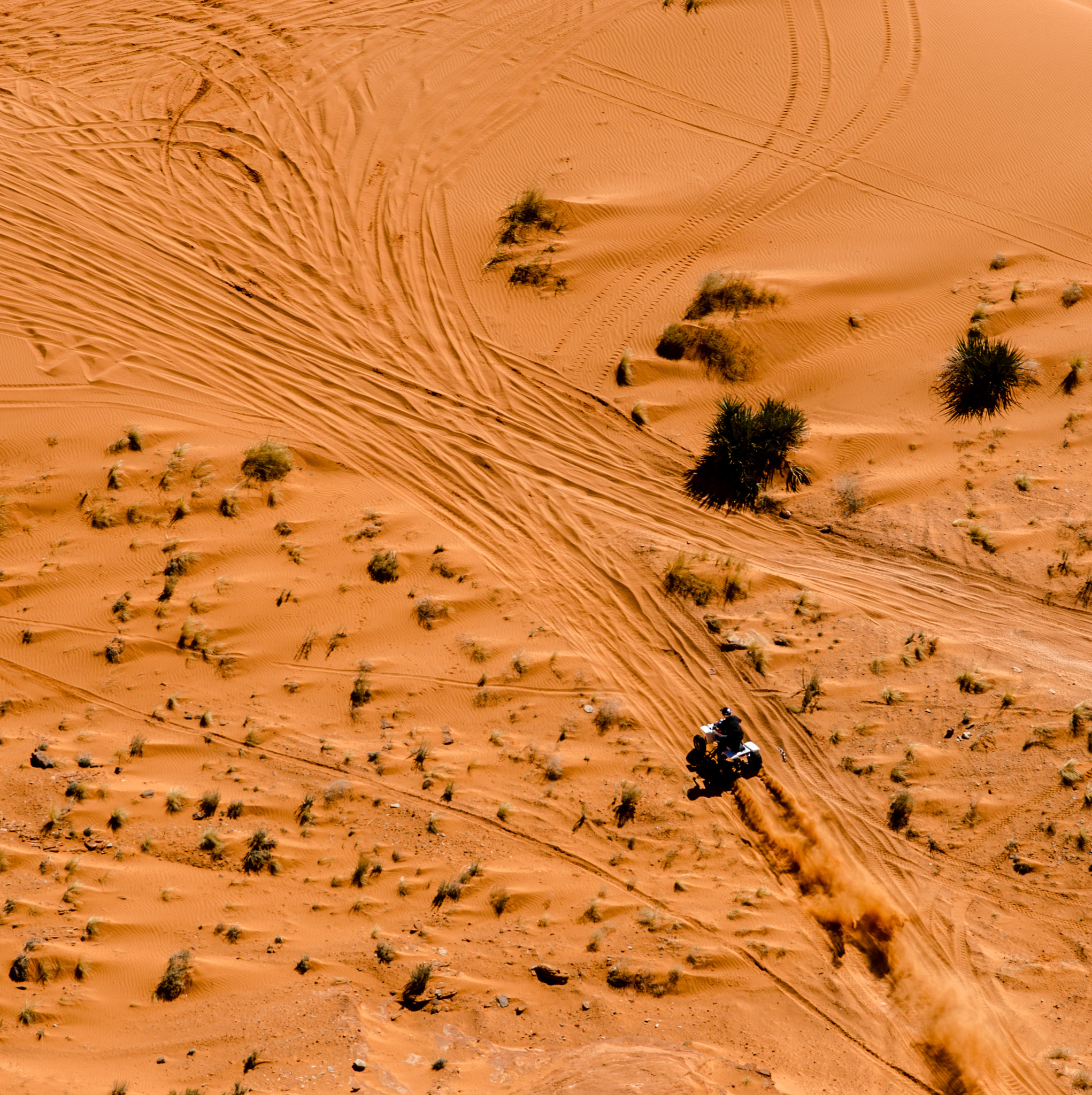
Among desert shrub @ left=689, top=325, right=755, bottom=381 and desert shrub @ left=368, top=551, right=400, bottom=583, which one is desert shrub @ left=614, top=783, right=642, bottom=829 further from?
desert shrub @ left=689, top=325, right=755, bottom=381

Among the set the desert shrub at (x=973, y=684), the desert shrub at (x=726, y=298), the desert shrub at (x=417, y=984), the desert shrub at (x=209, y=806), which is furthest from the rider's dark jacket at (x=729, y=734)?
the desert shrub at (x=726, y=298)

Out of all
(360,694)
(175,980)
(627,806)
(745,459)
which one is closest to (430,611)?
(360,694)

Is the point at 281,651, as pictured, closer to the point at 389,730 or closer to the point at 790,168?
the point at 389,730

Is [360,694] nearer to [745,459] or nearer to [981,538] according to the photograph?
[745,459]

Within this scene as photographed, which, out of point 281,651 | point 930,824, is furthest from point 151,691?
point 930,824

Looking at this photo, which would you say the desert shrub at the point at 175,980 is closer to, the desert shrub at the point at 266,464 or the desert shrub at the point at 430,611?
the desert shrub at the point at 430,611

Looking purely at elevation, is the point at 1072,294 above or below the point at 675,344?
above

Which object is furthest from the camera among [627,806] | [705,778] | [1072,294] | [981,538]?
[1072,294]

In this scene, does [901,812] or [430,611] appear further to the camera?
[430,611]

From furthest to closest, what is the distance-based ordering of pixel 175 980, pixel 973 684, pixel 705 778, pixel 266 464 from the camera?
pixel 266 464
pixel 973 684
pixel 705 778
pixel 175 980
